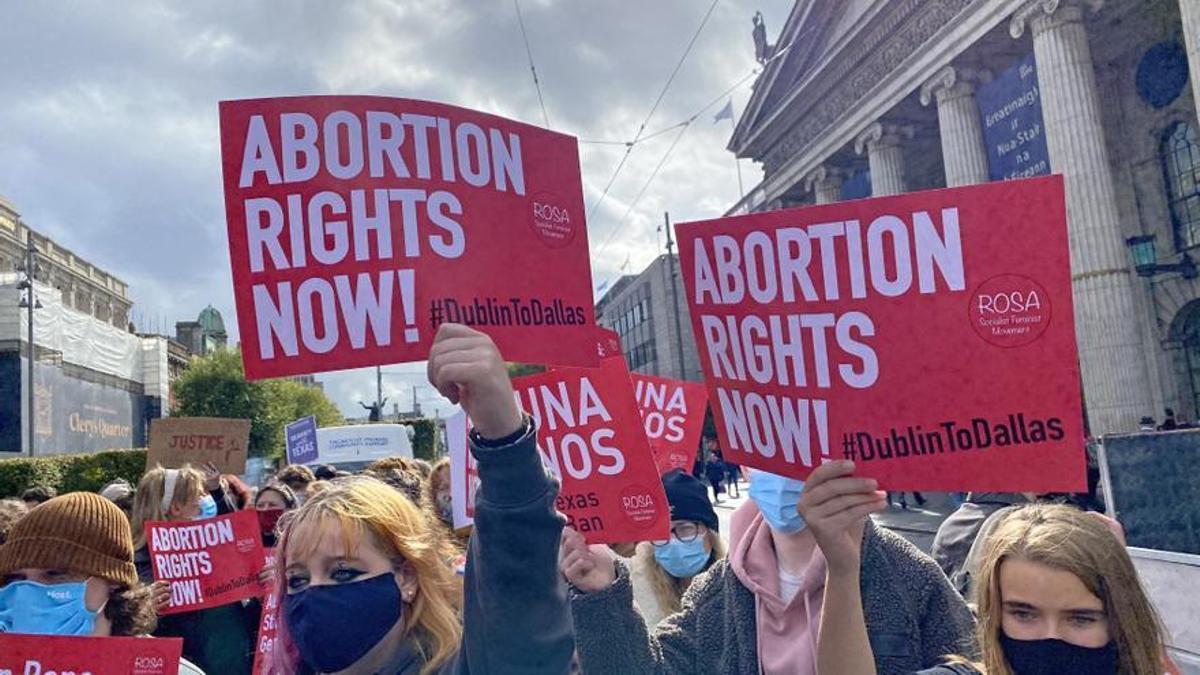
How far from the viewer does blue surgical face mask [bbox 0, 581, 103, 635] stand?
2545mm

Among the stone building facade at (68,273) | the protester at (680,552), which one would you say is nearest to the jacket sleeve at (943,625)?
the protester at (680,552)

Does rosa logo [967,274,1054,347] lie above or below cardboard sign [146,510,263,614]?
above

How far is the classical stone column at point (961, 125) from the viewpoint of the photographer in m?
18.8

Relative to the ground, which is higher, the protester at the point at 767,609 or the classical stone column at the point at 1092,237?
the classical stone column at the point at 1092,237

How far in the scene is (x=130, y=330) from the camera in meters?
55.0

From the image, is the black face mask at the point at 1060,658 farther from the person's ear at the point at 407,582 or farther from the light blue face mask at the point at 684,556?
the light blue face mask at the point at 684,556

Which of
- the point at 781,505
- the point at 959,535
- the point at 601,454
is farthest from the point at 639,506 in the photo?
the point at 959,535

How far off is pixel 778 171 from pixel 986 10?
12.8 meters

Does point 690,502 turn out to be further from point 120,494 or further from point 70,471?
point 70,471

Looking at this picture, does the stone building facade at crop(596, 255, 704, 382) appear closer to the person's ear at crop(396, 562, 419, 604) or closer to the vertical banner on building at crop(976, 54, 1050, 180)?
the vertical banner on building at crop(976, 54, 1050, 180)

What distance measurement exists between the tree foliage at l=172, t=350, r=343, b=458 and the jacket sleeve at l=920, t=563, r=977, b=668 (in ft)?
150

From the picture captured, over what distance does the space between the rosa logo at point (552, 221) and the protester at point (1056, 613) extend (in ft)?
3.72

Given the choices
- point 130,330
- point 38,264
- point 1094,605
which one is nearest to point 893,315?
Result: point 1094,605

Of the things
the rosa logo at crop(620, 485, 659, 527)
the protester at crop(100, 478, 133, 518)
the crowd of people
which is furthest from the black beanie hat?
the protester at crop(100, 478, 133, 518)
